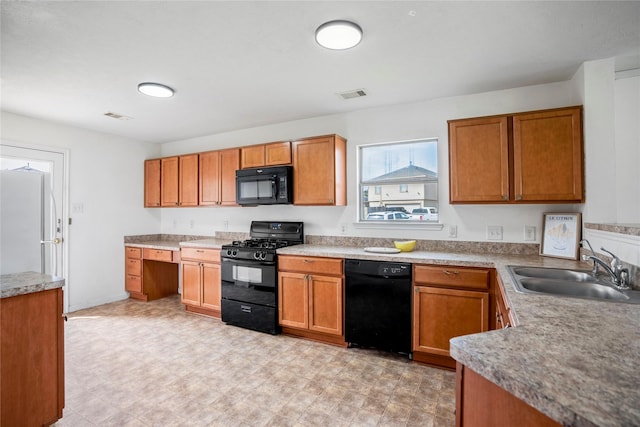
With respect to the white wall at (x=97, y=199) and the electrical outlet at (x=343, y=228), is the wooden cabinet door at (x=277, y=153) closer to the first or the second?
the electrical outlet at (x=343, y=228)

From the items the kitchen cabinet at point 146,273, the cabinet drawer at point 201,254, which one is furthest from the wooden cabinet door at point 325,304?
the kitchen cabinet at point 146,273

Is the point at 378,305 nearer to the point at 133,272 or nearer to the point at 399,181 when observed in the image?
the point at 399,181

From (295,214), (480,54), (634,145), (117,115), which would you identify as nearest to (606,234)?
(634,145)

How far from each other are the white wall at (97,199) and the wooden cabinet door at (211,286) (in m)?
1.73

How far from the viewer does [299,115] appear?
145 inches

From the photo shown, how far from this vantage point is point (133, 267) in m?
4.54

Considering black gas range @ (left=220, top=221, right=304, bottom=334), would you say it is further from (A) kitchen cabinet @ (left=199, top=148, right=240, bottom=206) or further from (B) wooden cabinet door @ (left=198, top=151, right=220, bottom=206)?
(B) wooden cabinet door @ (left=198, top=151, right=220, bottom=206)

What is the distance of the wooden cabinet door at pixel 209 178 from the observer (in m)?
4.15

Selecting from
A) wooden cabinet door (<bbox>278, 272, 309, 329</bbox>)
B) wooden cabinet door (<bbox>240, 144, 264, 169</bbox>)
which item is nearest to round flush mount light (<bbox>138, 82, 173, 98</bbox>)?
wooden cabinet door (<bbox>240, 144, 264, 169</bbox>)

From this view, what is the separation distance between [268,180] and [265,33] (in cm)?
183

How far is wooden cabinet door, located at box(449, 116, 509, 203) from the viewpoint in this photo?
2.61 meters

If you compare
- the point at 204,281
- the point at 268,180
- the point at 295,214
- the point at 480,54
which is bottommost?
the point at 204,281

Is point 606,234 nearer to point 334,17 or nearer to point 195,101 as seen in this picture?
point 334,17

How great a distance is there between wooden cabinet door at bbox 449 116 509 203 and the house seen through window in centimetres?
43
